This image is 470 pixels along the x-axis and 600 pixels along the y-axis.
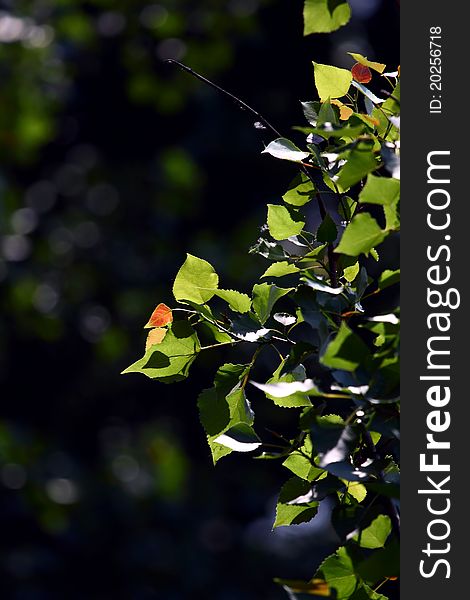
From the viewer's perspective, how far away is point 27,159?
11.1ft

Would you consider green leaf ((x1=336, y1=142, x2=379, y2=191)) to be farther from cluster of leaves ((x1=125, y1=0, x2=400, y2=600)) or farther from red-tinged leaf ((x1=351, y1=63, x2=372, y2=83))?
red-tinged leaf ((x1=351, y1=63, x2=372, y2=83))

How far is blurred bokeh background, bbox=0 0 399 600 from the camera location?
2773 millimetres

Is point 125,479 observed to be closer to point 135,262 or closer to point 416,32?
point 135,262

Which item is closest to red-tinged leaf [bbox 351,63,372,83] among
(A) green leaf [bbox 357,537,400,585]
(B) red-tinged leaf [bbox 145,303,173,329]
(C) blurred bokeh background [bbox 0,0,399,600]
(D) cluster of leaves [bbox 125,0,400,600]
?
(D) cluster of leaves [bbox 125,0,400,600]

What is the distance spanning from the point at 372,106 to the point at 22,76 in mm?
2805

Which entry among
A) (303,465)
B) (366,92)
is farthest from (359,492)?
(366,92)

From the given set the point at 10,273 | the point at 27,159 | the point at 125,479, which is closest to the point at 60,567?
the point at 125,479

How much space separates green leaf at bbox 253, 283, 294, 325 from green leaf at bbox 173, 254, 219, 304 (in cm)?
3

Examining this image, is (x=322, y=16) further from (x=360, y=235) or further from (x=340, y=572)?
(x=340, y=572)

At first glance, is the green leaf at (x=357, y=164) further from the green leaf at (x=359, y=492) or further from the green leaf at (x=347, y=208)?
the green leaf at (x=359, y=492)

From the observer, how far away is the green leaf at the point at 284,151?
1.99 feet

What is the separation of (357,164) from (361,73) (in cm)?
18

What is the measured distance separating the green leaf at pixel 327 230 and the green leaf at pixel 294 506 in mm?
152

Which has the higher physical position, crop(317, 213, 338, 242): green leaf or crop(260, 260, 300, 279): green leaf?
crop(317, 213, 338, 242): green leaf
